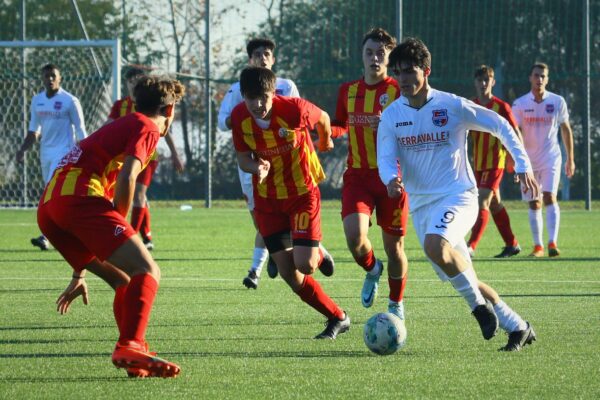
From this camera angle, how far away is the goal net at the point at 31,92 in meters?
21.2

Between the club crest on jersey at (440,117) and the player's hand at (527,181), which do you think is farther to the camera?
the club crest on jersey at (440,117)

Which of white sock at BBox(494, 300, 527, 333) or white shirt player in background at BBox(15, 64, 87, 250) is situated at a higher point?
white shirt player in background at BBox(15, 64, 87, 250)

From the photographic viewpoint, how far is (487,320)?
655cm

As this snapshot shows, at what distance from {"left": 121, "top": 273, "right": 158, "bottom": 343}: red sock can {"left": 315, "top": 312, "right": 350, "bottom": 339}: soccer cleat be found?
1.66 metres

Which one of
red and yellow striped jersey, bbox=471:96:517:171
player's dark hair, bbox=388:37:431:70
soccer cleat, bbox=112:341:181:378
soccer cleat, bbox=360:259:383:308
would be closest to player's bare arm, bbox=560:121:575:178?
red and yellow striped jersey, bbox=471:96:517:171

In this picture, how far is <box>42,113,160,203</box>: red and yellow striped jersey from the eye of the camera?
236 inches

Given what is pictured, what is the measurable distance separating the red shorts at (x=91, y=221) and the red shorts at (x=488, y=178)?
804cm

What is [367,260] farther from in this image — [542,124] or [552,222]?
[542,124]

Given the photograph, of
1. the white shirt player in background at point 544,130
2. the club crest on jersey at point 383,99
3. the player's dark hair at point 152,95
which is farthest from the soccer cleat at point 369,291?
the white shirt player in background at point 544,130

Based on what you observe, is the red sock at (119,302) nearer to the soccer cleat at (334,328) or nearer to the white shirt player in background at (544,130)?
the soccer cleat at (334,328)

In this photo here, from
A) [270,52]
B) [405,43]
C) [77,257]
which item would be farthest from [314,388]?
[270,52]

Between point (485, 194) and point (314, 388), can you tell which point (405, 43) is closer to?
point (314, 388)

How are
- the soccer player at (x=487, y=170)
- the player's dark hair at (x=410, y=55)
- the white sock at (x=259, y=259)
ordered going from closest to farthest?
the player's dark hair at (x=410, y=55)
the white sock at (x=259, y=259)
the soccer player at (x=487, y=170)

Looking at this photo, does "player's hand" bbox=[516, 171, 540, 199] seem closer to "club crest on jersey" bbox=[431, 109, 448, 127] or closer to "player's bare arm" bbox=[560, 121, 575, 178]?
"club crest on jersey" bbox=[431, 109, 448, 127]
